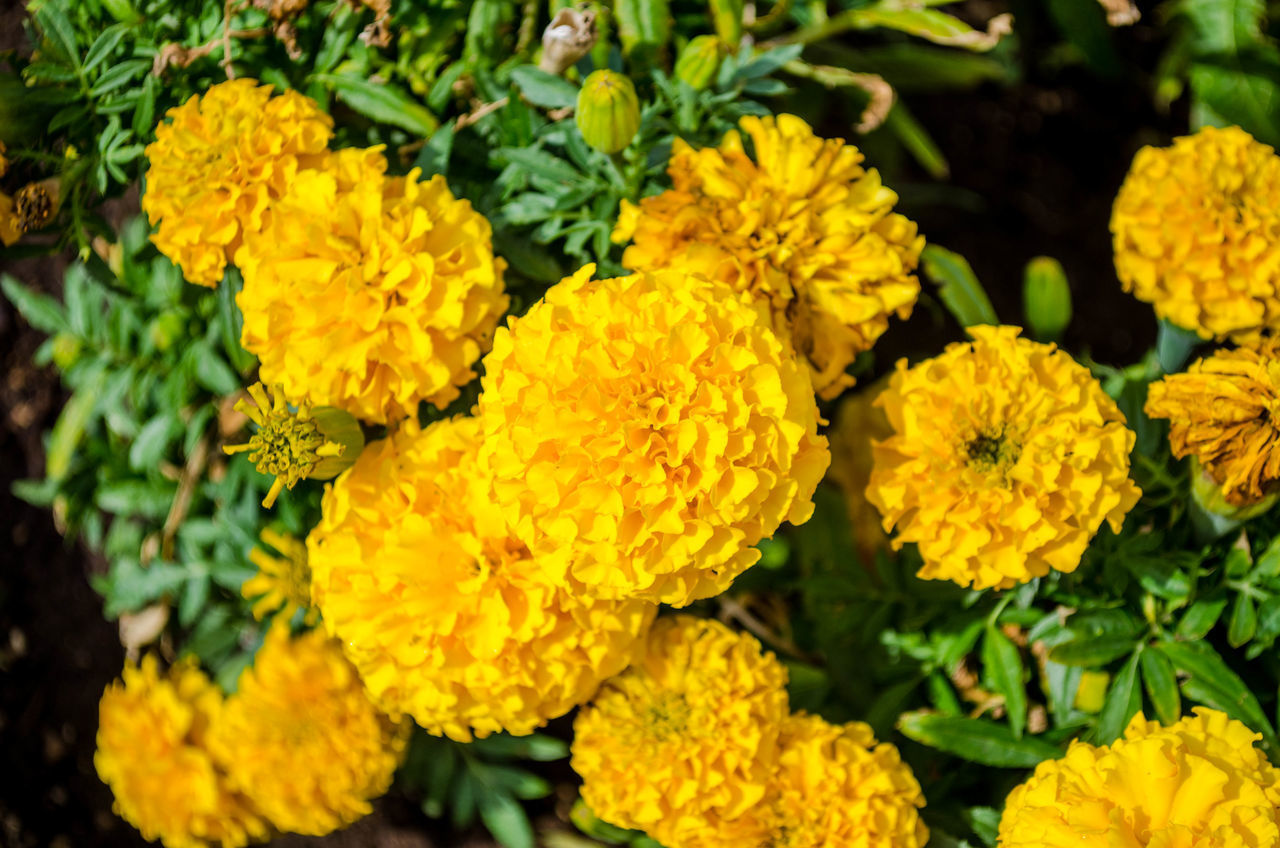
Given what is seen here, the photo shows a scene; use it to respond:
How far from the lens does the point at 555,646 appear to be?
1.27 meters

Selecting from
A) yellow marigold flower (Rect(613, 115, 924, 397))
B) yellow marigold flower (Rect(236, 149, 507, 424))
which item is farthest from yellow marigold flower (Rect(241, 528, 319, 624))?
yellow marigold flower (Rect(613, 115, 924, 397))

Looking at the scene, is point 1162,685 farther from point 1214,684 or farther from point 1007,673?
point 1007,673

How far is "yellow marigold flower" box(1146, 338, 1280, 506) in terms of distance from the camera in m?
1.24

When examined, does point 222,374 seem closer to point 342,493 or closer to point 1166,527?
point 342,493

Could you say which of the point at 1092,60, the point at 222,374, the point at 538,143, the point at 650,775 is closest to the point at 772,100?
the point at 538,143

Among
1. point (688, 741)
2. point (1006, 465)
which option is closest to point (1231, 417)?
point (1006, 465)

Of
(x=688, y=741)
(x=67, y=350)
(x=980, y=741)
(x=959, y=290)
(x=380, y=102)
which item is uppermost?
(x=380, y=102)

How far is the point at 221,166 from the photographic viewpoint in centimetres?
130

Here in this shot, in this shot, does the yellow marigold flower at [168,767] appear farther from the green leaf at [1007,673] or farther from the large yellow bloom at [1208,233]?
the large yellow bloom at [1208,233]

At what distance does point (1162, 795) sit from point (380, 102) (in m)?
1.37

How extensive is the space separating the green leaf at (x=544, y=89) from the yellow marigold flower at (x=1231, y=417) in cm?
91

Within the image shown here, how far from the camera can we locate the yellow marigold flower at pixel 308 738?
1.67 m

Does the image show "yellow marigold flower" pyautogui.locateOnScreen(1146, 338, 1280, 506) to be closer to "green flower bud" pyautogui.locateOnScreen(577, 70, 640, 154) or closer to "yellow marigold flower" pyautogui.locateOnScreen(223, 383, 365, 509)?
"green flower bud" pyautogui.locateOnScreen(577, 70, 640, 154)

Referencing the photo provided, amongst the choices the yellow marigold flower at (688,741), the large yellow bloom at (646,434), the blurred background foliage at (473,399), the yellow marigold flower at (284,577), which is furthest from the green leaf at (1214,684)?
the yellow marigold flower at (284,577)
